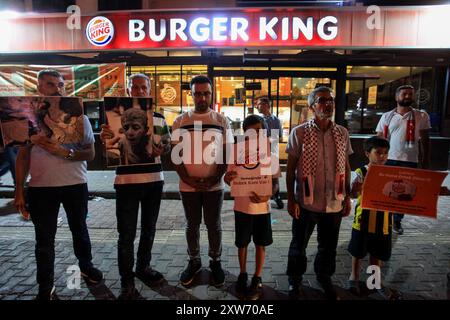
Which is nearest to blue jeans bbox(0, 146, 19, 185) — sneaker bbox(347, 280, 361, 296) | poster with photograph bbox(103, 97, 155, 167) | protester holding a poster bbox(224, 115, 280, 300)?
poster with photograph bbox(103, 97, 155, 167)

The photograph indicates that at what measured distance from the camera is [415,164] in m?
5.20

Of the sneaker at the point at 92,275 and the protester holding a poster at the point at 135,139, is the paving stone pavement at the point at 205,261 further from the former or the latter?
the protester holding a poster at the point at 135,139

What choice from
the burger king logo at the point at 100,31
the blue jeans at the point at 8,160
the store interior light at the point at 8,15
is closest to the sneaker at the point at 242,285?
the blue jeans at the point at 8,160

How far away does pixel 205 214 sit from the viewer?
372 centimetres

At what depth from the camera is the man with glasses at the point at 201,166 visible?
3.56 metres

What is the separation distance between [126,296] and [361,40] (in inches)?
320

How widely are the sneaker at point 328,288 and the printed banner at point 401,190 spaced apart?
33.6 inches

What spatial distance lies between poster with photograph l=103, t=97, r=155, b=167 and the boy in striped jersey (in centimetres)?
215

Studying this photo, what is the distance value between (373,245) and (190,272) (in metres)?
1.93

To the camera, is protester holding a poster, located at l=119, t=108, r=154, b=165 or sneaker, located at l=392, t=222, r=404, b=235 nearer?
protester holding a poster, located at l=119, t=108, r=154, b=165

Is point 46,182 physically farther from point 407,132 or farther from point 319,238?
point 407,132

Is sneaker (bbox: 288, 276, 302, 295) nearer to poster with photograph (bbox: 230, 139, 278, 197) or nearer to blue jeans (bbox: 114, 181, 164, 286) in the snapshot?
poster with photograph (bbox: 230, 139, 278, 197)

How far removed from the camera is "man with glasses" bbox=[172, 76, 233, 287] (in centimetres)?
356

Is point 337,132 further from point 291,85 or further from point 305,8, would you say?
point 291,85
